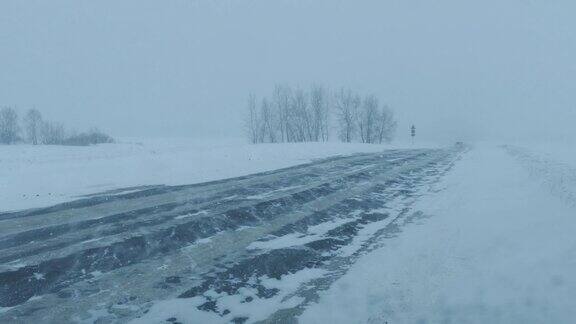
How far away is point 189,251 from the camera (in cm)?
827

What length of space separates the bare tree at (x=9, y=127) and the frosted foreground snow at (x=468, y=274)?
6238cm

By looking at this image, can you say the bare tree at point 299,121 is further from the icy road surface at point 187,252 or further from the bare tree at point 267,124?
the icy road surface at point 187,252

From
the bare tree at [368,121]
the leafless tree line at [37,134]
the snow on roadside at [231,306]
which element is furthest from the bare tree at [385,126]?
the snow on roadside at [231,306]

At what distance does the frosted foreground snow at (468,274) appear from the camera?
5.75 meters

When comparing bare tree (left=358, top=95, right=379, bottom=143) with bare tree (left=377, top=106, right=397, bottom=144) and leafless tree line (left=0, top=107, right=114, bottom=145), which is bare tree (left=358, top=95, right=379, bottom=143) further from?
leafless tree line (left=0, top=107, right=114, bottom=145)

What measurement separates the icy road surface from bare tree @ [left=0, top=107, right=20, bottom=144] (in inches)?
2176

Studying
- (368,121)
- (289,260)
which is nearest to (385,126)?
(368,121)

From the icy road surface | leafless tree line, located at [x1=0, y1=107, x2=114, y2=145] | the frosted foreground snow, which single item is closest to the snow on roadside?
the icy road surface

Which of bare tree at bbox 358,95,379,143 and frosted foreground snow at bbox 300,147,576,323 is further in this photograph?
bare tree at bbox 358,95,379,143

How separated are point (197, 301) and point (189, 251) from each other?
2246mm

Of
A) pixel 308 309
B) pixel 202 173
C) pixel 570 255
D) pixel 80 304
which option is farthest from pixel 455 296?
pixel 202 173

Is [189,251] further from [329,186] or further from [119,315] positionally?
[329,186]

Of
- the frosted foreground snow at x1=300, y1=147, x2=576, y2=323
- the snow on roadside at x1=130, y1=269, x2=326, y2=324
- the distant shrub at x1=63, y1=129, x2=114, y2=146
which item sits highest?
the distant shrub at x1=63, y1=129, x2=114, y2=146

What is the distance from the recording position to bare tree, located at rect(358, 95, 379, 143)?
86.1 metres
